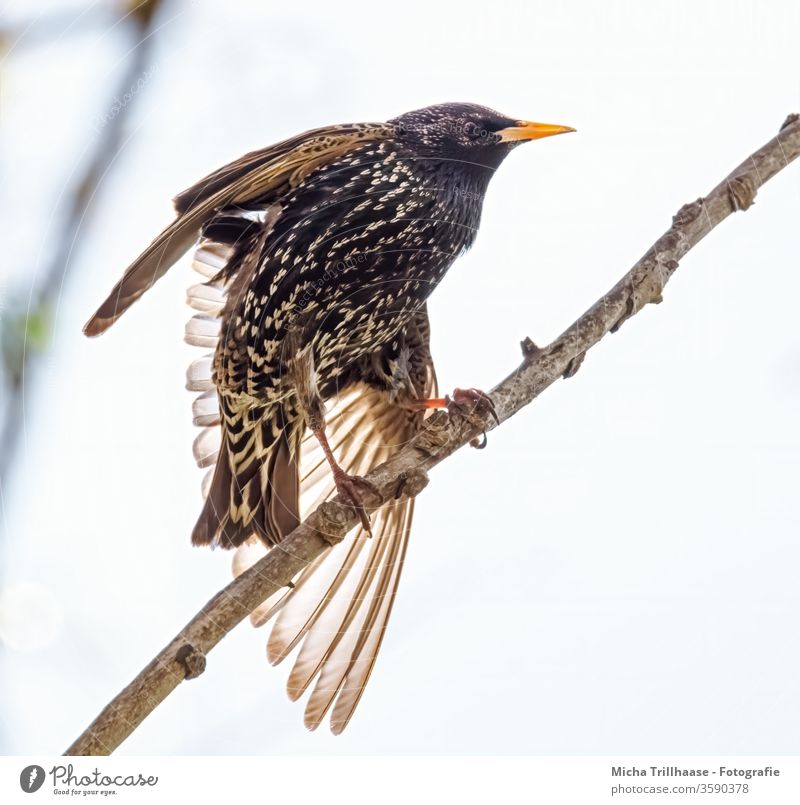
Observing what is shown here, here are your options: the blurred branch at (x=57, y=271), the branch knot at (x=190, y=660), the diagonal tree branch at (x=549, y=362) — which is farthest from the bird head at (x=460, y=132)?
the branch knot at (x=190, y=660)

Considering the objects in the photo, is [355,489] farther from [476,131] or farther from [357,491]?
[476,131]

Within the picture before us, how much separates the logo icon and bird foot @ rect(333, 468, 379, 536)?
95cm

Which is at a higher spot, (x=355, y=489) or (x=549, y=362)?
(x=549, y=362)

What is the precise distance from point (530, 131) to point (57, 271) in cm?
116

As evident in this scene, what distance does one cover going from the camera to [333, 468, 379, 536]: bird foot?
2742mm

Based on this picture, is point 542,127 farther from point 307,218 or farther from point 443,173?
point 307,218

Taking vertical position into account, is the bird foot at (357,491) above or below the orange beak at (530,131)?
below

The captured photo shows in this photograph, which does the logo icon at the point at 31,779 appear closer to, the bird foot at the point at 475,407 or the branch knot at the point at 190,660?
the branch knot at the point at 190,660

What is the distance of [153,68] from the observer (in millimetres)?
2295

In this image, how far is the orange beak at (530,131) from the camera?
8.25 ft

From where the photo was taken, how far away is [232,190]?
100 inches

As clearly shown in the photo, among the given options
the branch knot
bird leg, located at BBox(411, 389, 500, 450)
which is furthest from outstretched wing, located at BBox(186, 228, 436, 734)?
the branch knot

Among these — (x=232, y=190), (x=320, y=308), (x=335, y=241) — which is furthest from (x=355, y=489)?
(x=232, y=190)

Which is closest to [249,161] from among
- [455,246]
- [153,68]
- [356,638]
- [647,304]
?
[153,68]
